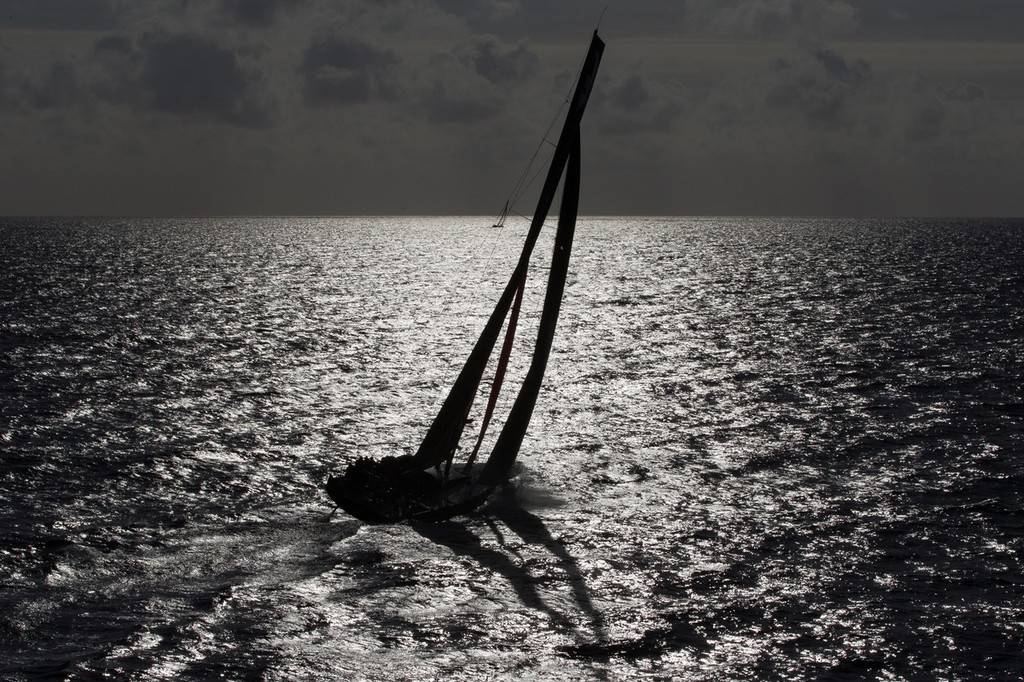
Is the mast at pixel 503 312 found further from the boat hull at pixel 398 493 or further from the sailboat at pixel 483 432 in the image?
the boat hull at pixel 398 493

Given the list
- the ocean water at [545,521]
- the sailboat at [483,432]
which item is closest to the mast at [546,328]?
the sailboat at [483,432]

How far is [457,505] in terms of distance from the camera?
30.0 meters

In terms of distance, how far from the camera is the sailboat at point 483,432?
28938 millimetres

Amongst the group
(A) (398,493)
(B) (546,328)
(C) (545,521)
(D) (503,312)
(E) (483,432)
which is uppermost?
(D) (503,312)

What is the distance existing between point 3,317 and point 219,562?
6996 cm

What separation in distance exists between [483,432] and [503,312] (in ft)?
12.5

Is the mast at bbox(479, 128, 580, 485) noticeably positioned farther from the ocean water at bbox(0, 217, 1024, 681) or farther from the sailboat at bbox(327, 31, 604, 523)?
the ocean water at bbox(0, 217, 1024, 681)

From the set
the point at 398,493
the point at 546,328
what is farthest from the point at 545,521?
the point at 546,328

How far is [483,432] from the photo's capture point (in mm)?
31688

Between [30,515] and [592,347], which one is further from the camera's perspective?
[592,347]

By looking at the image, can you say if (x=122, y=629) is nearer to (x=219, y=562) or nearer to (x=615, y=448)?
(x=219, y=562)

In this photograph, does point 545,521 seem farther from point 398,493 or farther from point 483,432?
point 398,493

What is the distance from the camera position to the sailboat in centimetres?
2894

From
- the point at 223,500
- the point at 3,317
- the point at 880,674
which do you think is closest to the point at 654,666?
the point at 880,674
